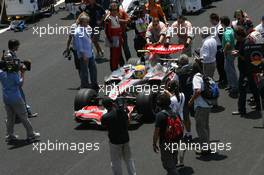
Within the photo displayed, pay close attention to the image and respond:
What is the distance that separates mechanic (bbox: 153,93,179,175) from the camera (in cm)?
1109

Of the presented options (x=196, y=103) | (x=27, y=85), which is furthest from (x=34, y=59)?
(x=196, y=103)

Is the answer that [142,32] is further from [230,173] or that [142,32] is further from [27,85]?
[230,173]

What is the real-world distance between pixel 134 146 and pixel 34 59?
8980 mm

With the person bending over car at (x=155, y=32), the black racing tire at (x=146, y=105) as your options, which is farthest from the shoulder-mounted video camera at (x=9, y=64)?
the person bending over car at (x=155, y=32)

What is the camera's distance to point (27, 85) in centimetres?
1906

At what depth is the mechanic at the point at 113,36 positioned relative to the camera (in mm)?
19094

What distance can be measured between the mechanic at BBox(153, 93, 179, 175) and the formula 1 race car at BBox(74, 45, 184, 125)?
129 inches

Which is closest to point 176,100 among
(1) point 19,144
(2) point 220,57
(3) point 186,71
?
(3) point 186,71

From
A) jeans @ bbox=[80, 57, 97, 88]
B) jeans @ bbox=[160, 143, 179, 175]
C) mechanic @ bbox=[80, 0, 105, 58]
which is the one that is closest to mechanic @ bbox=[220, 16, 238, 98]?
jeans @ bbox=[80, 57, 97, 88]

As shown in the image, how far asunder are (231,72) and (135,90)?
253 centimetres

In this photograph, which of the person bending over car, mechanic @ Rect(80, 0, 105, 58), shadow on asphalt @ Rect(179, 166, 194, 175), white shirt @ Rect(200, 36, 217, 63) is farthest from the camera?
mechanic @ Rect(80, 0, 105, 58)

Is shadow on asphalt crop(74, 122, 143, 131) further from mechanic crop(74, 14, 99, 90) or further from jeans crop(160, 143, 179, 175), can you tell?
jeans crop(160, 143, 179, 175)

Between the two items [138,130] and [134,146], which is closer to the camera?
[134,146]

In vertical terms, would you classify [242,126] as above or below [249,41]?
below
